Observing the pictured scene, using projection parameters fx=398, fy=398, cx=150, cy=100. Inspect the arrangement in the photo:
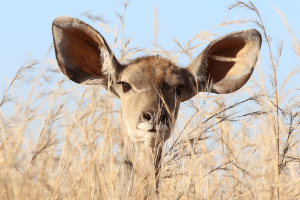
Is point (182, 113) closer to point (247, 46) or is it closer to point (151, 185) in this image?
point (247, 46)

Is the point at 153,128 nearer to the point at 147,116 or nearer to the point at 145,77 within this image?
the point at 147,116

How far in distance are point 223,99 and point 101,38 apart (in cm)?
154

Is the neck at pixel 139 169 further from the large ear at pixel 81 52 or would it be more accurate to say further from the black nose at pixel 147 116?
the large ear at pixel 81 52

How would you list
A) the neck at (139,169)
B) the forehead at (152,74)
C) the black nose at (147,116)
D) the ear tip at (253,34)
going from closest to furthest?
the neck at (139,169)
the black nose at (147,116)
the forehead at (152,74)
the ear tip at (253,34)

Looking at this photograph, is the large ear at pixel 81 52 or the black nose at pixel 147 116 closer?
the black nose at pixel 147 116

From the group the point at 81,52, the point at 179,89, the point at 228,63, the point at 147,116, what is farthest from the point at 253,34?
the point at 81,52

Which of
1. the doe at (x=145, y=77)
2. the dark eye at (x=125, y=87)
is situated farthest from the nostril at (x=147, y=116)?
the dark eye at (x=125, y=87)

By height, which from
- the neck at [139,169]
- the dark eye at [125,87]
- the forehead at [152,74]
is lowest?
the neck at [139,169]

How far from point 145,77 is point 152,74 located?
0.31 feet

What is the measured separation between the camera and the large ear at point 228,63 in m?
4.45

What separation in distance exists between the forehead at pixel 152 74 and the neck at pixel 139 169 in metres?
0.60

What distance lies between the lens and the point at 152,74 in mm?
4207

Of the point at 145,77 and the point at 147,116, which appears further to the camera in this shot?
the point at 145,77

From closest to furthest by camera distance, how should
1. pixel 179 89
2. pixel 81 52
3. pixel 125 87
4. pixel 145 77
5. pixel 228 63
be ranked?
pixel 145 77, pixel 125 87, pixel 179 89, pixel 81 52, pixel 228 63
